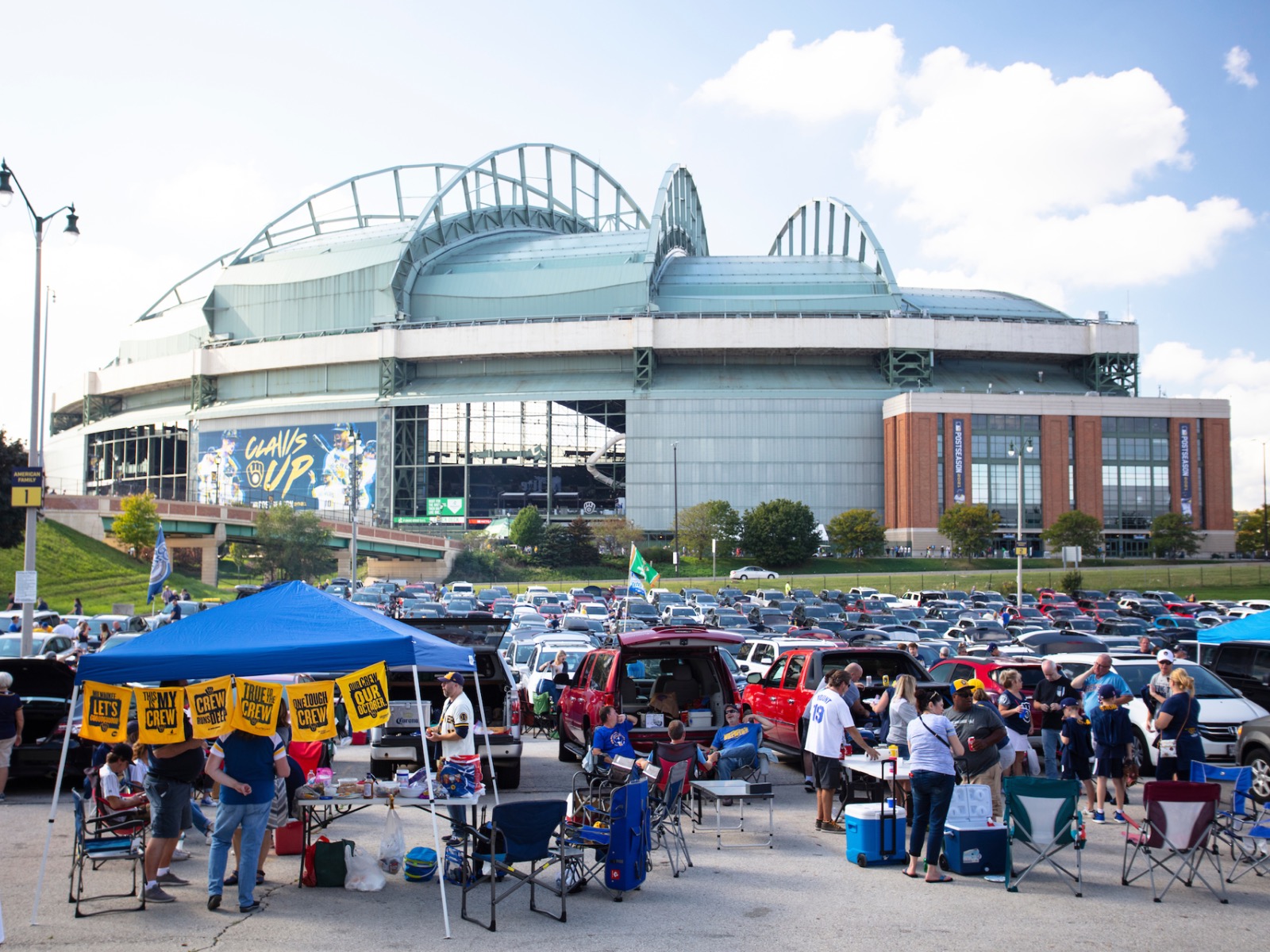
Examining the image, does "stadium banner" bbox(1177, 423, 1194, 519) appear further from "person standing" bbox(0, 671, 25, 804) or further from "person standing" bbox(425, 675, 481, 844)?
"person standing" bbox(0, 671, 25, 804)

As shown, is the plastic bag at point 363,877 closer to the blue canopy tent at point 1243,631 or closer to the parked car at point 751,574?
the blue canopy tent at point 1243,631

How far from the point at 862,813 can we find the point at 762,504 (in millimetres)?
77819

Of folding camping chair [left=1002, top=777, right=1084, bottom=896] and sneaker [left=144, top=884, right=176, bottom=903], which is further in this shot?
folding camping chair [left=1002, top=777, right=1084, bottom=896]

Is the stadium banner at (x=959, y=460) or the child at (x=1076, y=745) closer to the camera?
the child at (x=1076, y=745)

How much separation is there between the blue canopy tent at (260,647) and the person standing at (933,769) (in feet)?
13.6

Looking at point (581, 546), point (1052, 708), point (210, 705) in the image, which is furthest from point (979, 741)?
point (581, 546)

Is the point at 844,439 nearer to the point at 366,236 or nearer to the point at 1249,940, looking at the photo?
the point at 366,236

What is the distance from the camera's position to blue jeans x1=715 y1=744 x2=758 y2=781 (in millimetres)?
12289

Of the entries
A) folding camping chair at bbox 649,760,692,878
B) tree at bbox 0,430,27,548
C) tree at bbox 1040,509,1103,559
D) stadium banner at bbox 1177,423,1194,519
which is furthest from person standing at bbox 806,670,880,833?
stadium banner at bbox 1177,423,1194,519

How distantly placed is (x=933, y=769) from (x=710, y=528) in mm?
76912

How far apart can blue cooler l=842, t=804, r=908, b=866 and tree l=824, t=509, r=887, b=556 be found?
78321 mm

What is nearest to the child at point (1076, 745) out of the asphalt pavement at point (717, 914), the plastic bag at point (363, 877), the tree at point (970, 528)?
the asphalt pavement at point (717, 914)

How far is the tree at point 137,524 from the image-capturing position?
63.9 meters

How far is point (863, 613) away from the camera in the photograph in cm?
4481
